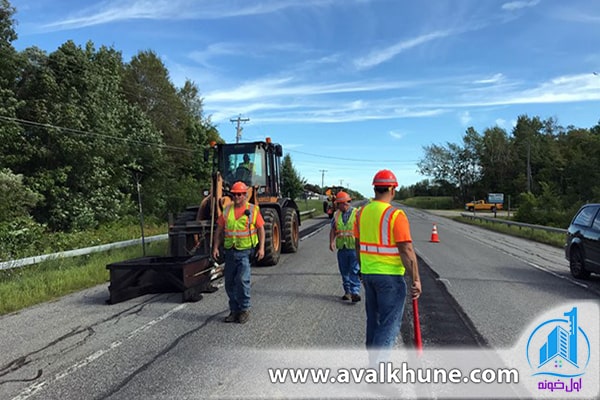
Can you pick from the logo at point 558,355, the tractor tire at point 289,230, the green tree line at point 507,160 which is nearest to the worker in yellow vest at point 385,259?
the logo at point 558,355

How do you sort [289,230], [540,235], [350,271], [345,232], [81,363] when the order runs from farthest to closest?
1. [540,235]
2. [289,230]
3. [345,232]
4. [350,271]
5. [81,363]

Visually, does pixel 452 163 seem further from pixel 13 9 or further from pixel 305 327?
pixel 305 327

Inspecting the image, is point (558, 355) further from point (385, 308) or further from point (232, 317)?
point (232, 317)

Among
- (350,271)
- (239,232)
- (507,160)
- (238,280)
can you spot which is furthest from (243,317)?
(507,160)

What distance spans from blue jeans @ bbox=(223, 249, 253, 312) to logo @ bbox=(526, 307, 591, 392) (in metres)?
3.41

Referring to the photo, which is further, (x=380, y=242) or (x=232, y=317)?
(x=232, y=317)

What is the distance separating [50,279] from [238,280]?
14.9 ft

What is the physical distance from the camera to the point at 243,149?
12188 mm

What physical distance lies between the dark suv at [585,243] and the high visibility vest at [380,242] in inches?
270

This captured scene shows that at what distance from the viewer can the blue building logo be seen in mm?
4293

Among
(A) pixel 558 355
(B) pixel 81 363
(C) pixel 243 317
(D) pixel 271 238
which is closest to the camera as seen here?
(B) pixel 81 363

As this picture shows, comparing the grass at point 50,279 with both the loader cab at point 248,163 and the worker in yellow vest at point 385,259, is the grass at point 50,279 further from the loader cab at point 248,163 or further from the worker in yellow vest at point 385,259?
the worker in yellow vest at point 385,259

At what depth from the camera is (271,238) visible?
10586 millimetres

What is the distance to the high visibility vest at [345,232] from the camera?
7.13 meters
